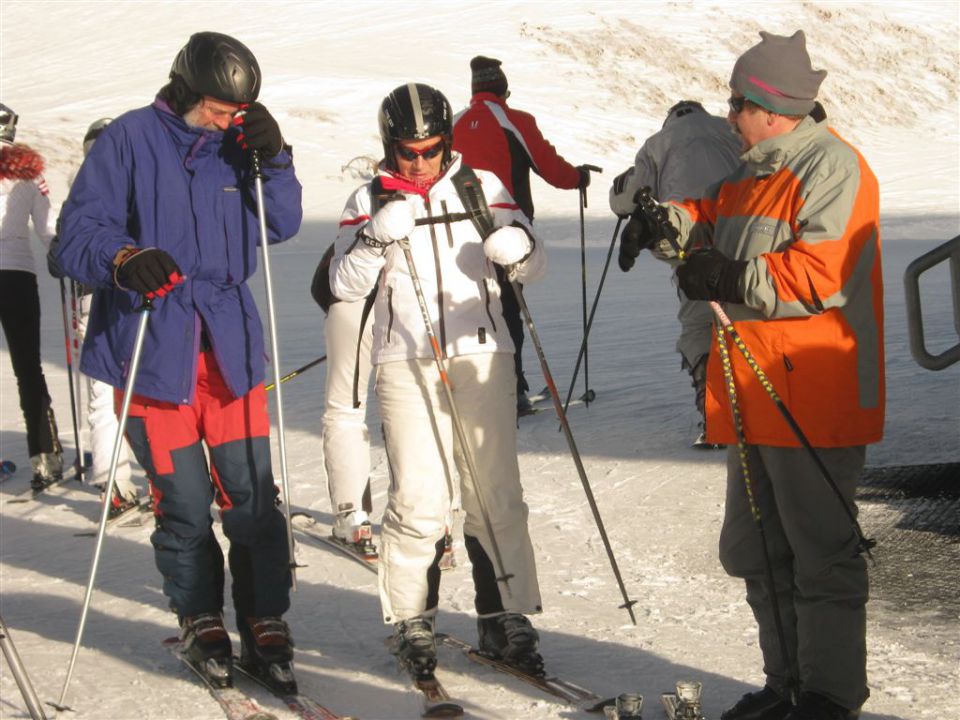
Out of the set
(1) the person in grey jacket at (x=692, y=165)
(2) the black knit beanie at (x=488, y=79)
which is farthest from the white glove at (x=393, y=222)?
(2) the black knit beanie at (x=488, y=79)

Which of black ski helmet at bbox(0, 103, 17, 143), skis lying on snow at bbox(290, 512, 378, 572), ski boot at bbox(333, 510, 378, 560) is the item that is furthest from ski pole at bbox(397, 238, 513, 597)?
black ski helmet at bbox(0, 103, 17, 143)

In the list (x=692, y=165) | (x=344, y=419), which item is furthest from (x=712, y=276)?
(x=692, y=165)

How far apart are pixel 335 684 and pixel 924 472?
3622 millimetres

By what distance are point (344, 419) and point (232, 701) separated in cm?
190

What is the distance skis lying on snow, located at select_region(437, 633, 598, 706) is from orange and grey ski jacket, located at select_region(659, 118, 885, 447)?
101 centimetres

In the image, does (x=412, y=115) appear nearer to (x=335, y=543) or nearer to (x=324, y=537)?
(x=335, y=543)

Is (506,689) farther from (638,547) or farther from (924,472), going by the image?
(924,472)

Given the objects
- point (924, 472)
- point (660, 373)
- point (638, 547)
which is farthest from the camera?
point (660, 373)

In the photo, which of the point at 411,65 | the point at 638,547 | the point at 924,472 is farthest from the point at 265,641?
the point at 411,65

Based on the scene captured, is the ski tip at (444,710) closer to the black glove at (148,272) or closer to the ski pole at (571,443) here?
the ski pole at (571,443)

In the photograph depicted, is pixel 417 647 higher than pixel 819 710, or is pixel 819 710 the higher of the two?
pixel 819 710

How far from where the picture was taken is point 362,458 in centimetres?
651

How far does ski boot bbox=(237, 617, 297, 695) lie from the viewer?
15.9 ft

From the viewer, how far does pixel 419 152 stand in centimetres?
470
